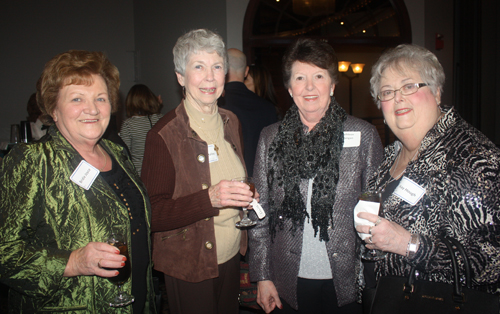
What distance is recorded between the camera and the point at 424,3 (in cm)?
623

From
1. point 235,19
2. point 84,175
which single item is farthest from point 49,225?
point 235,19

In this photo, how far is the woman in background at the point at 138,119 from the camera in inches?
167

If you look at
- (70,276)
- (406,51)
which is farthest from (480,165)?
(70,276)

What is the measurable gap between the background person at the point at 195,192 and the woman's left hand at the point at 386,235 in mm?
583

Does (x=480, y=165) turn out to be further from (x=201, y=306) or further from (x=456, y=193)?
(x=201, y=306)

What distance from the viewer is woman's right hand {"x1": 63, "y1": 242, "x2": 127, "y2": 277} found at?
1.38 m

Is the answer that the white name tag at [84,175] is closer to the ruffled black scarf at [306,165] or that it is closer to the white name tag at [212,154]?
the white name tag at [212,154]

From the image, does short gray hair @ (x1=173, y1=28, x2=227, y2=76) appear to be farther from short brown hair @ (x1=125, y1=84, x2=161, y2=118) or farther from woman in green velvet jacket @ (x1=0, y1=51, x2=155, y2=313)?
short brown hair @ (x1=125, y1=84, x2=161, y2=118)

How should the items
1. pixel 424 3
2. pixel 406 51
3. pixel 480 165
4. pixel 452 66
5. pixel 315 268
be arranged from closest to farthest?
pixel 480 165 → pixel 406 51 → pixel 315 268 → pixel 424 3 → pixel 452 66

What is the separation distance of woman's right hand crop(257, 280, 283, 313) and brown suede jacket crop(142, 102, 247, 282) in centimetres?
31

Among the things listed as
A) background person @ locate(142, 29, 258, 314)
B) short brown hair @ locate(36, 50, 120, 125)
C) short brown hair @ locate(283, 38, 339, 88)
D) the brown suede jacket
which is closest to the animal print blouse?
short brown hair @ locate(283, 38, 339, 88)

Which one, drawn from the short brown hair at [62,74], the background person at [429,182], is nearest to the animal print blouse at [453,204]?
the background person at [429,182]

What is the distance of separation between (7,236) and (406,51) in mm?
1923

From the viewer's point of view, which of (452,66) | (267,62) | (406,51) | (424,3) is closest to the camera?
(406,51)
